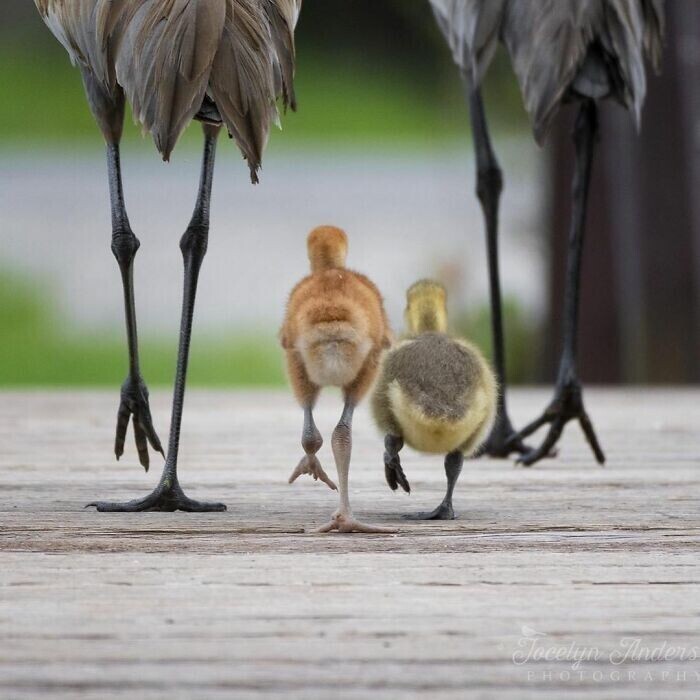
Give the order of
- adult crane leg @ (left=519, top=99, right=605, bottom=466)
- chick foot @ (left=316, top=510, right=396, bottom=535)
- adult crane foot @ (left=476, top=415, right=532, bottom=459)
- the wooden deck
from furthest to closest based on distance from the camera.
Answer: adult crane foot @ (left=476, top=415, right=532, bottom=459), adult crane leg @ (left=519, top=99, right=605, bottom=466), chick foot @ (left=316, top=510, right=396, bottom=535), the wooden deck

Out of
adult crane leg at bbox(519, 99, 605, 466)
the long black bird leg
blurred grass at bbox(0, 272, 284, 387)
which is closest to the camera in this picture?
the long black bird leg

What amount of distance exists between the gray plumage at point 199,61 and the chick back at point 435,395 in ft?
1.15

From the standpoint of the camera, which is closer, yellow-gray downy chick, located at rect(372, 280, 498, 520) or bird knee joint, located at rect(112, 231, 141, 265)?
yellow-gray downy chick, located at rect(372, 280, 498, 520)

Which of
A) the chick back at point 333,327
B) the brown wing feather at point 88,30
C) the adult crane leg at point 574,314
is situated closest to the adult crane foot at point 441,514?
the chick back at point 333,327

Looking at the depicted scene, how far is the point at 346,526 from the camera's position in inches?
66.2

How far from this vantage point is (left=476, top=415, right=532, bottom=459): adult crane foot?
301cm

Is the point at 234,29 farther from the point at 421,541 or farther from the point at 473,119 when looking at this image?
the point at 473,119

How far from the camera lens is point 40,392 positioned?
5.73m

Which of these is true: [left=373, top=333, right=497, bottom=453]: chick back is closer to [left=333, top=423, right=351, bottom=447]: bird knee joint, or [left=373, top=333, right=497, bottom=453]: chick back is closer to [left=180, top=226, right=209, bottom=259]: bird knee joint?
[left=333, top=423, right=351, bottom=447]: bird knee joint

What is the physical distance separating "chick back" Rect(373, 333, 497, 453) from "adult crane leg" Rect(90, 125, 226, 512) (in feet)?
0.98

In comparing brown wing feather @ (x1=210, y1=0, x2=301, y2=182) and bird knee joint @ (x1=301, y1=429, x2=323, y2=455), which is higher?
brown wing feather @ (x1=210, y1=0, x2=301, y2=182)

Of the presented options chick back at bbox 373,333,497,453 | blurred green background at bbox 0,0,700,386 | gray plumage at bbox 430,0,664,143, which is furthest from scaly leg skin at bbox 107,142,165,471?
blurred green background at bbox 0,0,700,386

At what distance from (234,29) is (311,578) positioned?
2.57ft

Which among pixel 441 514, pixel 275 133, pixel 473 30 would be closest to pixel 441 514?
pixel 441 514
